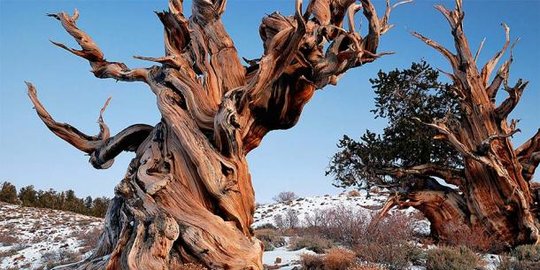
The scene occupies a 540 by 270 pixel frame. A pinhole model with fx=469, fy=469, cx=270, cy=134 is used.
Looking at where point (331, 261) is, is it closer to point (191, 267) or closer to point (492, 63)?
point (191, 267)

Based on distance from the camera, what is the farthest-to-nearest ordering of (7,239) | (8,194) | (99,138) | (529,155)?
(8,194), (7,239), (529,155), (99,138)

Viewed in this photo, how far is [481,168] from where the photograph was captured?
41.0 ft

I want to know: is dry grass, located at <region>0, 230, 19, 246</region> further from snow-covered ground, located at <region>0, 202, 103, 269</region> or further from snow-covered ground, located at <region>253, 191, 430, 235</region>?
snow-covered ground, located at <region>253, 191, 430, 235</region>

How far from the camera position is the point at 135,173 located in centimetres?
700

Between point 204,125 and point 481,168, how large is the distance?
8.53m

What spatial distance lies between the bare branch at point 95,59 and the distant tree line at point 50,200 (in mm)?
32890

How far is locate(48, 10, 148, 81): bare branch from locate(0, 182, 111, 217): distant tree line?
108 feet

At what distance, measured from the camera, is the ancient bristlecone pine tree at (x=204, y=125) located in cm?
634

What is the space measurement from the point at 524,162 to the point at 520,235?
7.71ft

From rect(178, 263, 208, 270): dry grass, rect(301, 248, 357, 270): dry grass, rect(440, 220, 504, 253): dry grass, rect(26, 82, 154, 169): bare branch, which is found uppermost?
rect(26, 82, 154, 169): bare branch

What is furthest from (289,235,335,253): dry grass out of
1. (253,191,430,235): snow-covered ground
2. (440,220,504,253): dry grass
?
(253,191,430,235): snow-covered ground

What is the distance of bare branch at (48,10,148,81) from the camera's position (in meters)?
8.23

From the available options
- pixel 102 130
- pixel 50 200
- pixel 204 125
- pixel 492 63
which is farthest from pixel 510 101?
pixel 50 200

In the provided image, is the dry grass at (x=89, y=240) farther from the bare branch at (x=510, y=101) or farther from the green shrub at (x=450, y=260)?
the bare branch at (x=510, y=101)
